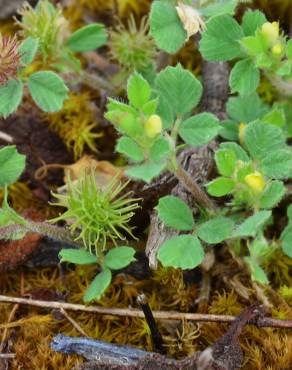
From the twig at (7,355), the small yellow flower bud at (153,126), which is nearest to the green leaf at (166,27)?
the small yellow flower bud at (153,126)

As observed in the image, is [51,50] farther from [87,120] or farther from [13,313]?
[13,313]

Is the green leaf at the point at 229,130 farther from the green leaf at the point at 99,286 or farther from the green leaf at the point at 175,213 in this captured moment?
the green leaf at the point at 99,286

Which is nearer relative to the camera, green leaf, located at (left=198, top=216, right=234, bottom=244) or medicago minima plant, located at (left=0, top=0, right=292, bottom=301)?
medicago minima plant, located at (left=0, top=0, right=292, bottom=301)

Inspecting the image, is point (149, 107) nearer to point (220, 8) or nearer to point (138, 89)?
point (138, 89)

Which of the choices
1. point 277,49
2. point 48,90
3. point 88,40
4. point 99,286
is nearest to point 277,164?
point 277,49

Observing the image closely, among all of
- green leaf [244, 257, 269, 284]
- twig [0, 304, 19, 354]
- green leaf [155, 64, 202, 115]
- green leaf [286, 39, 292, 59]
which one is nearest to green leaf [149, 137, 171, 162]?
green leaf [155, 64, 202, 115]

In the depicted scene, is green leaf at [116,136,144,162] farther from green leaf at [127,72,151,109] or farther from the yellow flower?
the yellow flower
